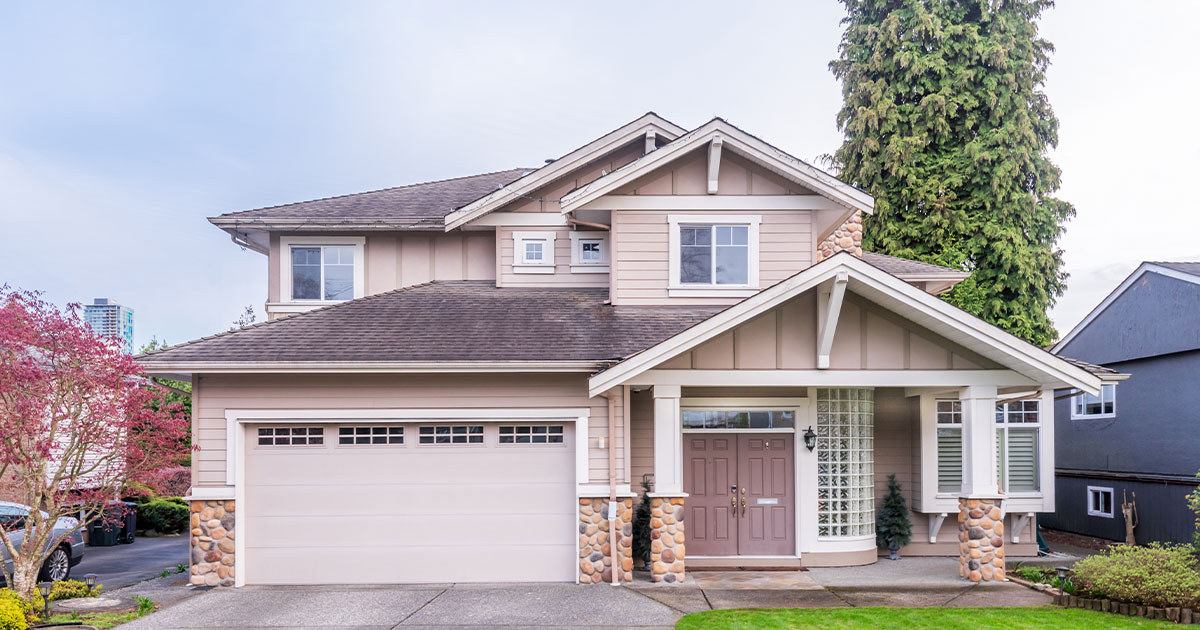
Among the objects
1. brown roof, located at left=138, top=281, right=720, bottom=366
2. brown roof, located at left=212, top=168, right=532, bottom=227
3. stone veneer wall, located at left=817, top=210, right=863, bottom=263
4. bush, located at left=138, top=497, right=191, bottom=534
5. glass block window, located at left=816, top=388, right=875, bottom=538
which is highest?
brown roof, located at left=212, top=168, right=532, bottom=227

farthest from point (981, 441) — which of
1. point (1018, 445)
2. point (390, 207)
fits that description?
point (390, 207)

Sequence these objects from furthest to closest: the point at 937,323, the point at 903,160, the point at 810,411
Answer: the point at 903,160 < the point at 810,411 < the point at 937,323

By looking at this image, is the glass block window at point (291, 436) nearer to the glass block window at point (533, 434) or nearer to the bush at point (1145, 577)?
the glass block window at point (533, 434)

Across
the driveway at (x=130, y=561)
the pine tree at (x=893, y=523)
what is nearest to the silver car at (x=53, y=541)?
the driveway at (x=130, y=561)

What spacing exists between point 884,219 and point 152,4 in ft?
63.3

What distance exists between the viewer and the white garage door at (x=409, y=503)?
10.9 meters

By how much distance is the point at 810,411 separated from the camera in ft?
39.5

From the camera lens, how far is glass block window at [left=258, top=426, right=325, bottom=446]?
10992 mm

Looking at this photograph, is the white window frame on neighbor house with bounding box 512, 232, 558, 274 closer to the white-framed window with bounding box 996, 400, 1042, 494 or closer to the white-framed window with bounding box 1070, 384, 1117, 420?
the white-framed window with bounding box 996, 400, 1042, 494

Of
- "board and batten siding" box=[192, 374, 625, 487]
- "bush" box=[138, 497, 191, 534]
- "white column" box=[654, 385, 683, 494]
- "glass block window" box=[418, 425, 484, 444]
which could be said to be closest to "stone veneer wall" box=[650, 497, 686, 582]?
"white column" box=[654, 385, 683, 494]

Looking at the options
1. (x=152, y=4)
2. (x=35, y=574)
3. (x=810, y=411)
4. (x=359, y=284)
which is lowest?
(x=35, y=574)

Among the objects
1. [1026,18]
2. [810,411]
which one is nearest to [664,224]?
[810,411]

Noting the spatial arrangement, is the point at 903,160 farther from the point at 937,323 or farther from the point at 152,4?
the point at 152,4

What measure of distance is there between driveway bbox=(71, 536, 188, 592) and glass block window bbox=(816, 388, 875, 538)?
9.93 m
